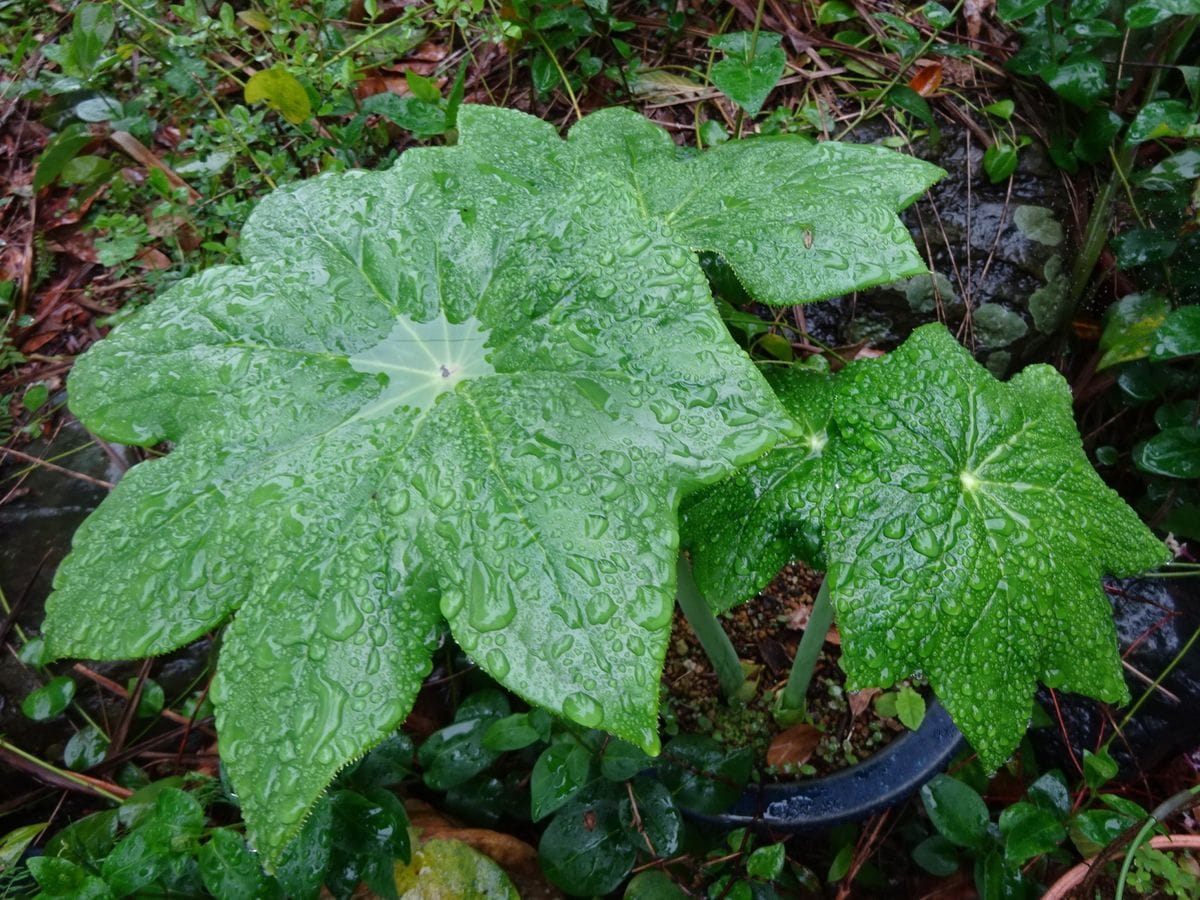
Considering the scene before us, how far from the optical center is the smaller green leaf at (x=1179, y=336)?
153 cm

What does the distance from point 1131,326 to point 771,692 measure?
Result: 4.47 ft

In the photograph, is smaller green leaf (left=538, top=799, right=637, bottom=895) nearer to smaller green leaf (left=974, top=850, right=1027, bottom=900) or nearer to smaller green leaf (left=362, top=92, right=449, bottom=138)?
smaller green leaf (left=974, top=850, right=1027, bottom=900)

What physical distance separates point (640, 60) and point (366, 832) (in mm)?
2268

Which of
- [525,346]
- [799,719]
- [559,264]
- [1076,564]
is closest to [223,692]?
[525,346]

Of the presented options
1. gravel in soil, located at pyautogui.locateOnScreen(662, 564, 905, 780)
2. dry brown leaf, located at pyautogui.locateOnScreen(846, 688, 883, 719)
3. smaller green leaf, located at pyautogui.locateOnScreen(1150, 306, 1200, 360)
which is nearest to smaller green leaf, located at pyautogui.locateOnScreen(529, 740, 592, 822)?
gravel in soil, located at pyautogui.locateOnScreen(662, 564, 905, 780)

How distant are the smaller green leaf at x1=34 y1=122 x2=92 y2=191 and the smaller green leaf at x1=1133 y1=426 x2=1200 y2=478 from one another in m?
3.20

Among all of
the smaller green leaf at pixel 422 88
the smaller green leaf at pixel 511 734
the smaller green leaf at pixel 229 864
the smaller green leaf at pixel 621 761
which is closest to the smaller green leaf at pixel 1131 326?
the smaller green leaf at pixel 621 761

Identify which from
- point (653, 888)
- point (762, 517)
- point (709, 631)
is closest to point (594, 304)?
point (762, 517)

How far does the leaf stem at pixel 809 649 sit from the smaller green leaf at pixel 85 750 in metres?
1.52

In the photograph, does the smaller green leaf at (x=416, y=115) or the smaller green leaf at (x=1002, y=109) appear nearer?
the smaller green leaf at (x=416, y=115)

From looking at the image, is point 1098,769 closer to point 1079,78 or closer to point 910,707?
point 910,707

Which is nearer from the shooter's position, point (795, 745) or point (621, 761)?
point (621, 761)

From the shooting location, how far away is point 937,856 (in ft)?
4.74

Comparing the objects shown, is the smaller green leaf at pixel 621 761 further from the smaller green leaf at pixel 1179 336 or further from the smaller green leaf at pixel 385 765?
the smaller green leaf at pixel 1179 336
